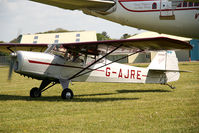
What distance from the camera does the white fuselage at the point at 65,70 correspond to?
873 centimetres

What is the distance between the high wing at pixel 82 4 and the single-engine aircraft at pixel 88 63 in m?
1.66

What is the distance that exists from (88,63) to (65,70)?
0.82 meters

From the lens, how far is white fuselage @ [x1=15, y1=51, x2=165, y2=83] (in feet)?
28.7

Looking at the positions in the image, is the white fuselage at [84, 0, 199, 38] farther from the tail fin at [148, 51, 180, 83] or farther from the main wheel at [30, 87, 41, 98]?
the tail fin at [148, 51, 180, 83]

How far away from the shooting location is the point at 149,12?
266 inches

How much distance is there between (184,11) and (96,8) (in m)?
2.02

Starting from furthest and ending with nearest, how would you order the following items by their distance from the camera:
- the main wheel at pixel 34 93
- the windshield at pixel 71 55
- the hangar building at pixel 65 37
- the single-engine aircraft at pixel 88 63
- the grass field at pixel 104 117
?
the hangar building at pixel 65 37 → the main wheel at pixel 34 93 → the windshield at pixel 71 55 → the single-engine aircraft at pixel 88 63 → the grass field at pixel 104 117

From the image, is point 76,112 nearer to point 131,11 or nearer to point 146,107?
point 146,107

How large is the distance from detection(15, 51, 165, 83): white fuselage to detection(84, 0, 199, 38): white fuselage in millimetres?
2742

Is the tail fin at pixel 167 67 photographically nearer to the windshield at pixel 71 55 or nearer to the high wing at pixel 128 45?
the high wing at pixel 128 45

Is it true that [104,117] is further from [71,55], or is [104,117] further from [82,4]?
[71,55]

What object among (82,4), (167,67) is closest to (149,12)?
(82,4)

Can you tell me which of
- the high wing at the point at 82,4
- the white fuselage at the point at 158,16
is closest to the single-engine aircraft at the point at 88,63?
the white fuselage at the point at 158,16

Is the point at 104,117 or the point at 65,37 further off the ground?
the point at 65,37
